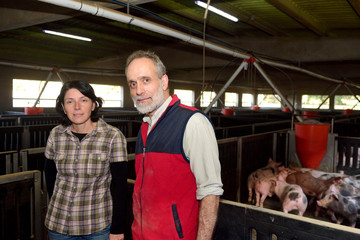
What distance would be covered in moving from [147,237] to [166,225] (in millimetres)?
163

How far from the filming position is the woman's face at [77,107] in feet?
6.20

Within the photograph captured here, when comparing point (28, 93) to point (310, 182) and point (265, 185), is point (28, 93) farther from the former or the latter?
point (310, 182)

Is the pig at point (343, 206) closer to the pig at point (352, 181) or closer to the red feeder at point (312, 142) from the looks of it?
the pig at point (352, 181)

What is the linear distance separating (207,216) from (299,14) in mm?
7602

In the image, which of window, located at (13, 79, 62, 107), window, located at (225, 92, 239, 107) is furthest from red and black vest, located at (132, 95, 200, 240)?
window, located at (225, 92, 239, 107)

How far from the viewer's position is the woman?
5.84 feet

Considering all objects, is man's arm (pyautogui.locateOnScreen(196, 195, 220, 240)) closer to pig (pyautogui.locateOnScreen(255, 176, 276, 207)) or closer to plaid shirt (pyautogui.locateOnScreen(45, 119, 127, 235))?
plaid shirt (pyautogui.locateOnScreen(45, 119, 127, 235))

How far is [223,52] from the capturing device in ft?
22.3

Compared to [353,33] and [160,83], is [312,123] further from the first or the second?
[353,33]

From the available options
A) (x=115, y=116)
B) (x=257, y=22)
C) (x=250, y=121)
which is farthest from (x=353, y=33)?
(x=115, y=116)

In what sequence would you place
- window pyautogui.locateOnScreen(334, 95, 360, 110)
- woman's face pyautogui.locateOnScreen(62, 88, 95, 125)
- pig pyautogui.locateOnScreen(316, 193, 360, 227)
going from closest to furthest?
woman's face pyautogui.locateOnScreen(62, 88, 95, 125), pig pyautogui.locateOnScreen(316, 193, 360, 227), window pyautogui.locateOnScreen(334, 95, 360, 110)

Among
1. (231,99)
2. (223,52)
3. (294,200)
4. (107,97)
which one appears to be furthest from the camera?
(231,99)

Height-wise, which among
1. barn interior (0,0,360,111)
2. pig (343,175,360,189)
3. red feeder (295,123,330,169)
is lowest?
pig (343,175,360,189)

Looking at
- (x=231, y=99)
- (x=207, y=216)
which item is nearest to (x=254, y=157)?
(x=207, y=216)
